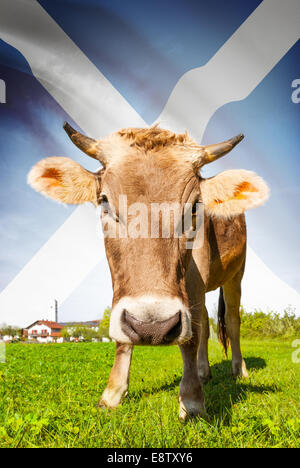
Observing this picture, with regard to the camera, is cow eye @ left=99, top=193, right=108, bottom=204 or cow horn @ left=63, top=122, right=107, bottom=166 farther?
cow horn @ left=63, top=122, right=107, bottom=166

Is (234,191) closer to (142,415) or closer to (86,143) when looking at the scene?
(86,143)

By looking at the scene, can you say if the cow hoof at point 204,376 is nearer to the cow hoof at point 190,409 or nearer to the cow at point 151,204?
the cow at point 151,204

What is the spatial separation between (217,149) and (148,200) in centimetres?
116

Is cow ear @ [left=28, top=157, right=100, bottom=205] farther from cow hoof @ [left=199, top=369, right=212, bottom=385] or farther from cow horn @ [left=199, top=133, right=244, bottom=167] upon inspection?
cow hoof @ [left=199, top=369, right=212, bottom=385]

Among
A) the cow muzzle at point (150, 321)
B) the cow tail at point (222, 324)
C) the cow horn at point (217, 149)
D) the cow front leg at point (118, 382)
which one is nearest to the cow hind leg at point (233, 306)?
the cow tail at point (222, 324)

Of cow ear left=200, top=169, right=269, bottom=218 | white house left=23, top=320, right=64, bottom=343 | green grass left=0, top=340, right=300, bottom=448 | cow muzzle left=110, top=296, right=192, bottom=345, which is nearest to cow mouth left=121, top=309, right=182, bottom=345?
cow muzzle left=110, top=296, right=192, bottom=345

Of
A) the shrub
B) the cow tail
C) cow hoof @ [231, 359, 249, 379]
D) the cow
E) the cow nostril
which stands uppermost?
the cow

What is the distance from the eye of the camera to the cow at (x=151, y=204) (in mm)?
2514

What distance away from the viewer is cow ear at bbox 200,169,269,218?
3857 millimetres

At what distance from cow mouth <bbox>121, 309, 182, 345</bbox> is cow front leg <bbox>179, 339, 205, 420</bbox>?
48.9 inches

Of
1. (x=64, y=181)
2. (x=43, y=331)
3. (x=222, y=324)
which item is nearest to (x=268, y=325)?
(x=222, y=324)

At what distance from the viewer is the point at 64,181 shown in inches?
147

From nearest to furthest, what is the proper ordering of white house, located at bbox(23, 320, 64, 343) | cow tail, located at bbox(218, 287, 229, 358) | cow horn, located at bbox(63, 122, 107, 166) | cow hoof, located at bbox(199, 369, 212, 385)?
cow horn, located at bbox(63, 122, 107, 166)
cow hoof, located at bbox(199, 369, 212, 385)
cow tail, located at bbox(218, 287, 229, 358)
white house, located at bbox(23, 320, 64, 343)
